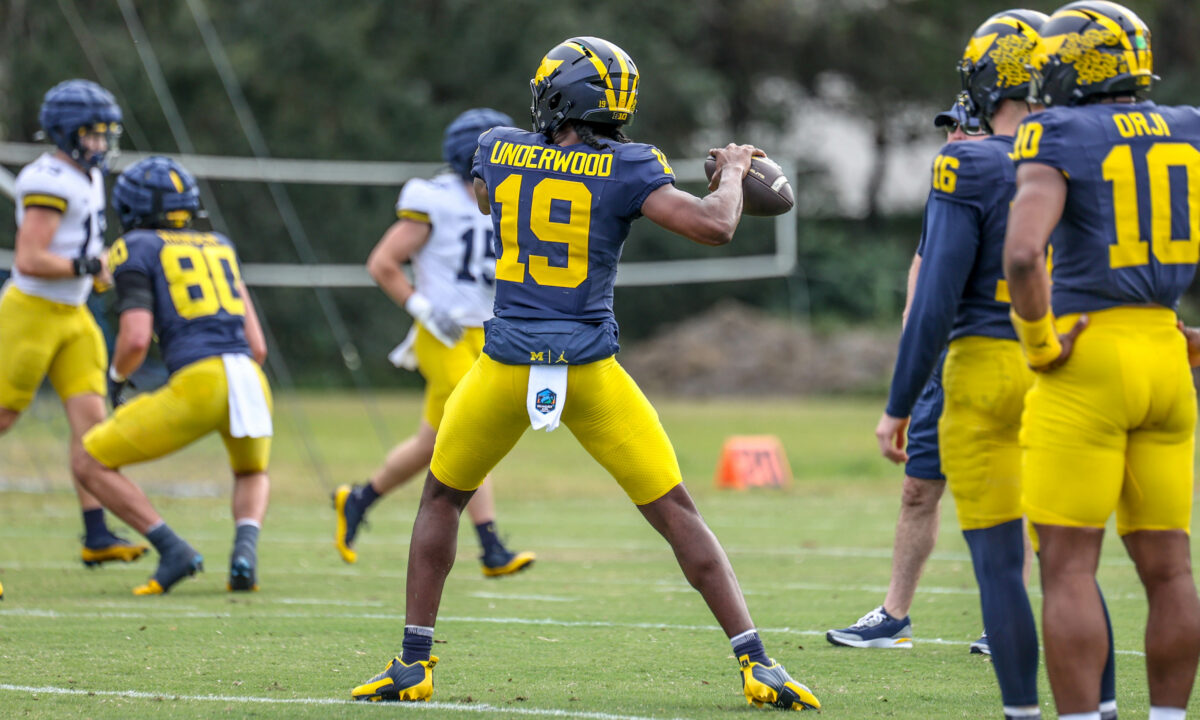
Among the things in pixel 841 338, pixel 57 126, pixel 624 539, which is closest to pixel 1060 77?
pixel 57 126

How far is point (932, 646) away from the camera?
6109mm

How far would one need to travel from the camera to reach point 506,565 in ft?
27.1

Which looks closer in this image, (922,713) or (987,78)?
(987,78)

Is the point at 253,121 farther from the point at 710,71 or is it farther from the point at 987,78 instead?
the point at 987,78

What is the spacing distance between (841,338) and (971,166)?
85.8 feet

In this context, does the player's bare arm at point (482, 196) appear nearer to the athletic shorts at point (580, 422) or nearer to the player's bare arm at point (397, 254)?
the athletic shorts at point (580, 422)

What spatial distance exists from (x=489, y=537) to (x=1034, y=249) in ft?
16.2

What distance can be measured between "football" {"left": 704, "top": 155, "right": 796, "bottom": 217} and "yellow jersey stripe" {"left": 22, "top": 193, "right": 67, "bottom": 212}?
4337 millimetres

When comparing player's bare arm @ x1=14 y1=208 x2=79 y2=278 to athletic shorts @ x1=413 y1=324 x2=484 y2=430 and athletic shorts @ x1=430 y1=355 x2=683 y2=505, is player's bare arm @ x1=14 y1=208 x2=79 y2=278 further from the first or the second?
athletic shorts @ x1=430 y1=355 x2=683 y2=505

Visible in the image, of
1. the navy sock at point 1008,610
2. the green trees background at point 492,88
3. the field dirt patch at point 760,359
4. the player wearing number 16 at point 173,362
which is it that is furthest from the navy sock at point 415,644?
the field dirt patch at point 760,359

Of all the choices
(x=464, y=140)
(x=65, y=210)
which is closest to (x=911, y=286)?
(x=464, y=140)

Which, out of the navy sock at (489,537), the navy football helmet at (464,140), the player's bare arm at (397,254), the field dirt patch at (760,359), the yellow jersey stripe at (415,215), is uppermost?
the navy football helmet at (464,140)

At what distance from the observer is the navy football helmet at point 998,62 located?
4.28 m

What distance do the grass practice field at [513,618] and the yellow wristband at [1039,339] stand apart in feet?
4.61
